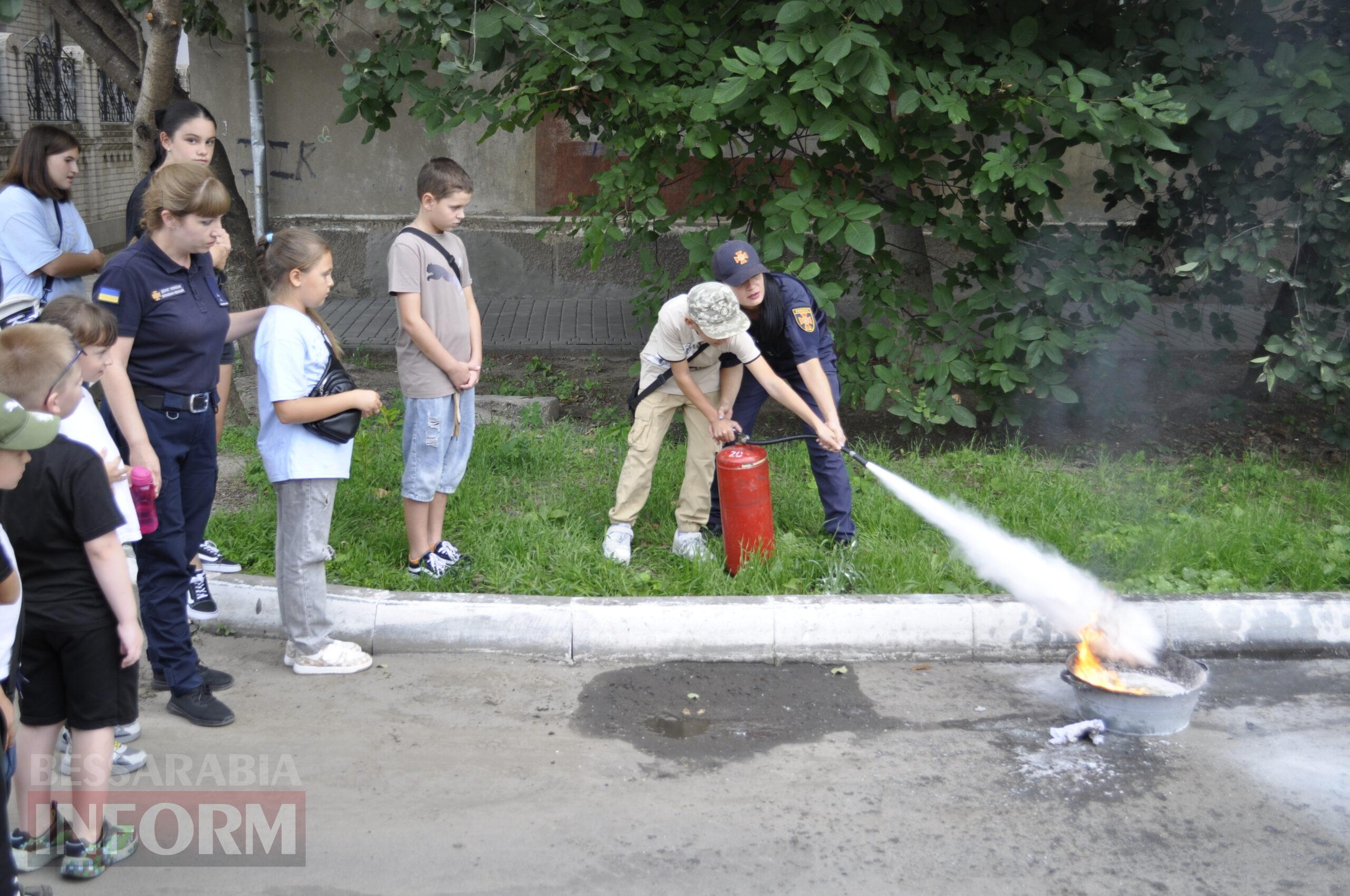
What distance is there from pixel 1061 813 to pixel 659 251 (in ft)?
31.5

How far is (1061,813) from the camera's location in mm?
3711

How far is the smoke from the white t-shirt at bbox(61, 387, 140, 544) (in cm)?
300

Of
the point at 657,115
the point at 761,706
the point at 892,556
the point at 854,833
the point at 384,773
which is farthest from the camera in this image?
the point at 657,115

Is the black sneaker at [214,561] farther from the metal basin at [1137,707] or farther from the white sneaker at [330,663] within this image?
the metal basin at [1137,707]

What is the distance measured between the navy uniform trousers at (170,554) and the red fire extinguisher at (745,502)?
2247 mm

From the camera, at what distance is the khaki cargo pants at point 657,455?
5.57 metres

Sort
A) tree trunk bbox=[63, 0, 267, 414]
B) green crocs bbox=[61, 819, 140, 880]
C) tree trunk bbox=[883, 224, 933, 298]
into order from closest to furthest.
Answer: green crocs bbox=[61, 819, 140, 880]
tree trunk bbox=[63, 0, 267, 414]
tree trunk bbox=[883, 224, 933, 298]

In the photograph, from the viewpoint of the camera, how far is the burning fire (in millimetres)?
4164

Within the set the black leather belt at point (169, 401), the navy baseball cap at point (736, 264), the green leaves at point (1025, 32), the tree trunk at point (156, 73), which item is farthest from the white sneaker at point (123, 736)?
the green leaves at point (1025, 32)

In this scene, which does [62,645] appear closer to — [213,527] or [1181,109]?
[213,527]

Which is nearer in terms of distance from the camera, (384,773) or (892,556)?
(384,773)

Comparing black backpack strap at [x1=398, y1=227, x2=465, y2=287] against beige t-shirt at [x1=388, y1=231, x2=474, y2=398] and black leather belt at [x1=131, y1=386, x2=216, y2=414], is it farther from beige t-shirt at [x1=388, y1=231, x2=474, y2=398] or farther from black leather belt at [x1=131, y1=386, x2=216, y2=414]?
black leather belt at [x1=131, y1=386, x2=216, y2=414]

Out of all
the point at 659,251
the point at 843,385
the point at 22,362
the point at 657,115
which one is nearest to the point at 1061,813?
the point at 22,362

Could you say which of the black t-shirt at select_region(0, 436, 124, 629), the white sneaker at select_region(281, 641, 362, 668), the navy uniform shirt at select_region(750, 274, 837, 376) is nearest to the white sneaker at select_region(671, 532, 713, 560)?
the navy uniform shirt at select_region(750, 274, 837, 376)
